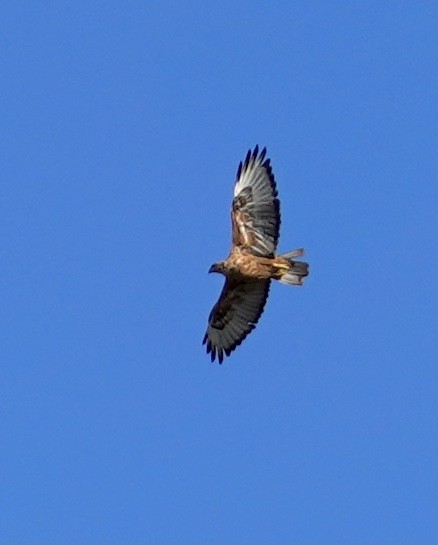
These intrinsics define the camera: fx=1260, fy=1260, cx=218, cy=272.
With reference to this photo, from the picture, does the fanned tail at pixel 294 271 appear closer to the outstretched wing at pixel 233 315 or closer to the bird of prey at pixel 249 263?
the bird of prey at pixel 249 263

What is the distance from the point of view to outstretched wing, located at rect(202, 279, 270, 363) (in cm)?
2050

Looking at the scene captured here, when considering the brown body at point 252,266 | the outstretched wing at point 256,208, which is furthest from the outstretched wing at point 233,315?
the outstretched wing at point 256,208

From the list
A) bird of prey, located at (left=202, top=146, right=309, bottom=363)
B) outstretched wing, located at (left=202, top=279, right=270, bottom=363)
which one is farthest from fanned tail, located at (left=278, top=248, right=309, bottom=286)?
outstretched wing, located at (left=202, top=279, right=270, bottom=363)

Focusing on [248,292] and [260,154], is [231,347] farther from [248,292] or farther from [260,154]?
[260,154]

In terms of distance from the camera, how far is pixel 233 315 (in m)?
20.8

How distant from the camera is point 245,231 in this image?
2017 centimetres

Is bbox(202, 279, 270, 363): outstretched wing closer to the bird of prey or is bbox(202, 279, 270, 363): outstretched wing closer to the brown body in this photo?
the bird of prey

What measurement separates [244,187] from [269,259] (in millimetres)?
1456

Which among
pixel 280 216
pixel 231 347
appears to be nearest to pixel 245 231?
pixel 280 216

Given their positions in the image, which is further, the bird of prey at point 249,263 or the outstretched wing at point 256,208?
the outstretched wing at point 256,208

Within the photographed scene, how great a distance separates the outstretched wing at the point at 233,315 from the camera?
2050 centimetres

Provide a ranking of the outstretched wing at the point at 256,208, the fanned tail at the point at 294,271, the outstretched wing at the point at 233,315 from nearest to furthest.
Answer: the fanned tail at the point at 294,271 < the outstretched wing at the point at 256,208 < the outstretched wing at the point at 233,315

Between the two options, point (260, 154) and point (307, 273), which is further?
point (260, 154)

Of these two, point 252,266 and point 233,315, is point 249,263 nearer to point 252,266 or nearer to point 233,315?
point 252,266
